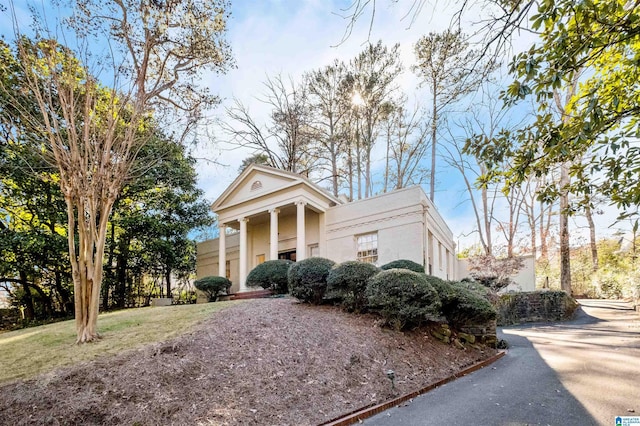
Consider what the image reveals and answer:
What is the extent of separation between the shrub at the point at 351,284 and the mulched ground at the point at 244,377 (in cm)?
68

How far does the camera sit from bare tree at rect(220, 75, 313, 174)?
21.7m

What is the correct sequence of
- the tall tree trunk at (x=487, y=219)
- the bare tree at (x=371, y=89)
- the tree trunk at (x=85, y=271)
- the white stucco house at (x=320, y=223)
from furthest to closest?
the tall tree trunk at (x=487, y=219), the bare tree at (x=371, y=89), the white stucco house at (x=320, y=223), the tree trunk at (x=85, y=271)

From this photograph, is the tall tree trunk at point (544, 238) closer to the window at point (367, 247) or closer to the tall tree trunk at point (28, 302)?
the window at point (367, 247)

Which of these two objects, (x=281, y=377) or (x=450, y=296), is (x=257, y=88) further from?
(x=281, y=377)

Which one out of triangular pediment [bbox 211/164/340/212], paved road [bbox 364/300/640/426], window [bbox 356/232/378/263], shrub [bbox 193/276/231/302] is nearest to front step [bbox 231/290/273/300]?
shrub [bbox 193/276/231/302]

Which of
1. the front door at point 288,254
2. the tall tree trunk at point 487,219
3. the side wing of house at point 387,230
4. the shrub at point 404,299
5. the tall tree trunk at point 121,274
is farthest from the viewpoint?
the tall tree trunk at point 487,219

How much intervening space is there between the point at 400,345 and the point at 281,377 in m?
2.57

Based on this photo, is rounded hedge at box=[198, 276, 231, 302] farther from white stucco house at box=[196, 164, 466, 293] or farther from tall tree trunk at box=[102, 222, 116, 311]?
tall tree trunk at box=[102, 222, 116, 311]

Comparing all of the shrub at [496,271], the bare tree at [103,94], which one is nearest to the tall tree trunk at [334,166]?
the shrub at [496,271]

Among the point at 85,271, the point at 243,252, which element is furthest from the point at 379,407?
the point at 243,252

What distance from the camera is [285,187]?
565 inches

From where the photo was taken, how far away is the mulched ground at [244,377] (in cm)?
360

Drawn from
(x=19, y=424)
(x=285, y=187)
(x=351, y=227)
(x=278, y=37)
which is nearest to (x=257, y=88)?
(x=285, y=187)

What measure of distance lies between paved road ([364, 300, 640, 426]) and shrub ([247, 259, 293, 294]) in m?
6.99
